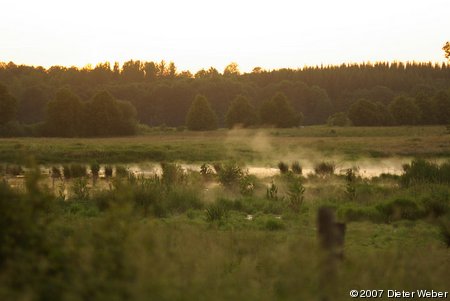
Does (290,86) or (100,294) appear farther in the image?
(290,86)

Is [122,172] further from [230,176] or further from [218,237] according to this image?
[218,237]

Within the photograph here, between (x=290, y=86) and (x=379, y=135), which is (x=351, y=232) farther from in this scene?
(x=290, y=86)

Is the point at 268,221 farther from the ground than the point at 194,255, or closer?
closer

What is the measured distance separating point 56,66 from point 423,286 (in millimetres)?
173086

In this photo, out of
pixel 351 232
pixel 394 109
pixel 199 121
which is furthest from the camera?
pixel 394 109

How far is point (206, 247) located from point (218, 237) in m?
1.97

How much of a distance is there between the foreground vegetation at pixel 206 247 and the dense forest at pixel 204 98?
2601 inches

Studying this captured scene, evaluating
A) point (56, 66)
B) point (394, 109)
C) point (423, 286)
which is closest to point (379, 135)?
point (394, 109)

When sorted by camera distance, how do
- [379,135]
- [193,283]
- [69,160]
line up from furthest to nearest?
[379,135] → [69,160] → [193,283]

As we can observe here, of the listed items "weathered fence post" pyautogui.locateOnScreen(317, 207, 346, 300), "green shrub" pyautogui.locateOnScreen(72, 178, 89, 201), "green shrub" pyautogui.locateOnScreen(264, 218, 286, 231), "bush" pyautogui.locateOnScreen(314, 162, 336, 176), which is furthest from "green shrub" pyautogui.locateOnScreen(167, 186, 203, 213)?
"bush" pyautogui.locateOnScreen(314, 162, 336, 176)

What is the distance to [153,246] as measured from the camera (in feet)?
24.1

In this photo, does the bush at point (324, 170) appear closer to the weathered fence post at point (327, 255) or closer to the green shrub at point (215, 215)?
the green shrub at point (215, 215)

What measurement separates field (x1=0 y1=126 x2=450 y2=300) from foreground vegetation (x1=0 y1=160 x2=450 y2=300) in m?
0.02

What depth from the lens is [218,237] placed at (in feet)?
43.2
